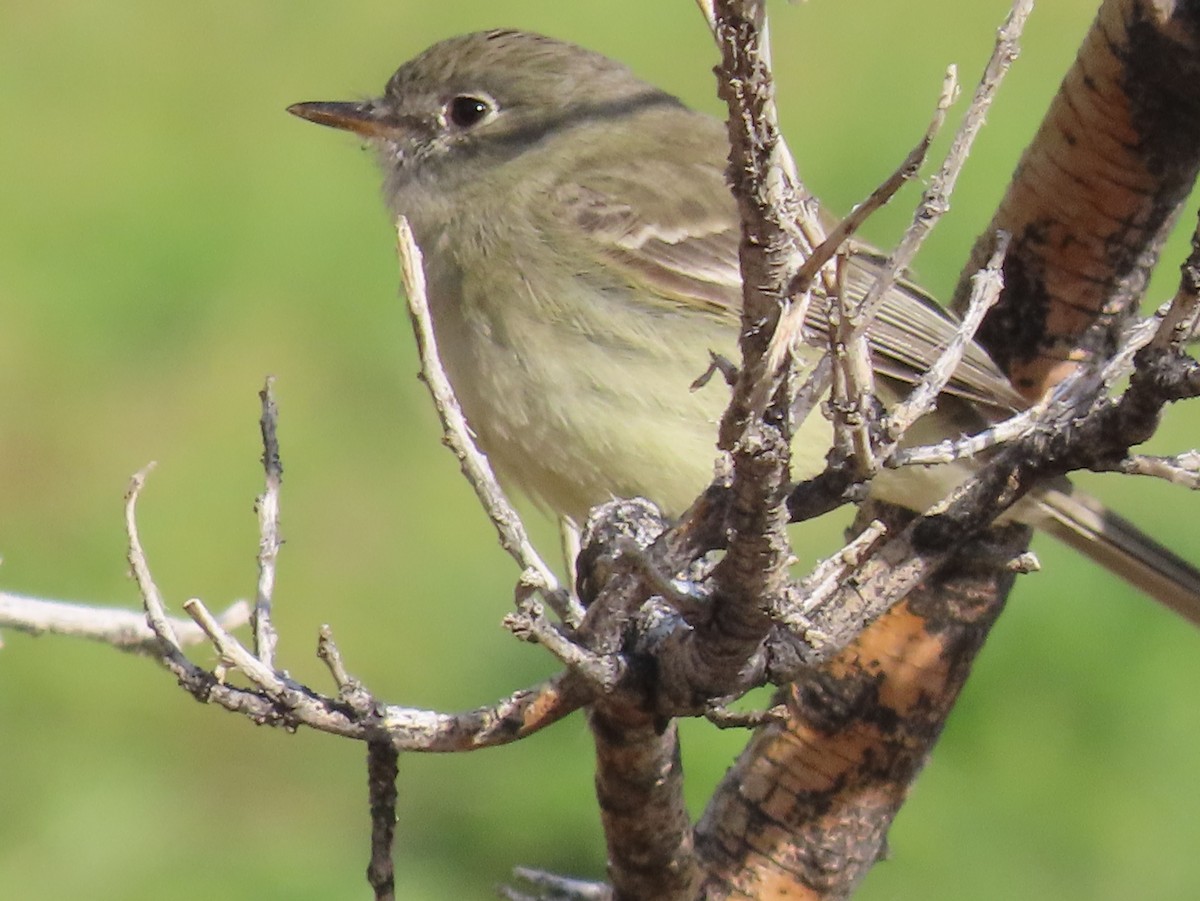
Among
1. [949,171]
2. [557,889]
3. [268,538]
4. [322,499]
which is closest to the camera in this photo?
[949,171]

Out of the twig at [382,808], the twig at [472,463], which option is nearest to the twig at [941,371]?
the twig at [472,463]

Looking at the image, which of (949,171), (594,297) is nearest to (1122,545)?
(594,297)

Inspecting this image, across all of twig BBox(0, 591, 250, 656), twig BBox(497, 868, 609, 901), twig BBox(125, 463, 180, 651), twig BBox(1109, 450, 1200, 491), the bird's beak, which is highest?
twig BBox(1109, 450, 1200, 491)

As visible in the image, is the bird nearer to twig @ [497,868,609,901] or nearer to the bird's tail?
the bird's tail

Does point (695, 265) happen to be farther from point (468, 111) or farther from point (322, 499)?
point (322, 499)

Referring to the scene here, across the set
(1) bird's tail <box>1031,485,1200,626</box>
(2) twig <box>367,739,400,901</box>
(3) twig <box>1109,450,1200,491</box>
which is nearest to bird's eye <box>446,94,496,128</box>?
(1) bird's tail <box>1031,485,1200,626</box>

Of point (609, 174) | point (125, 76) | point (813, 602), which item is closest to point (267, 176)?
point (125, 76)
